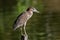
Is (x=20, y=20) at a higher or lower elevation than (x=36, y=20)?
lower

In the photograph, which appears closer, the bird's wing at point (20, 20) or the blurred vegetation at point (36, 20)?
the bird's wing at point (20, 20)

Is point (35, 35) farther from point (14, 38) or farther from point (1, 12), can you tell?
point (1, 12)

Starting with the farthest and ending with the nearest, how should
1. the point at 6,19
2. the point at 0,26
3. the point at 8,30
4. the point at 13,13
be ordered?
the point at 13,13 → the point at 6,19 → the point at 0,26 → the point at 8,30

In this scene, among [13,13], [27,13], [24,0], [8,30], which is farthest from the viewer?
[24,0]

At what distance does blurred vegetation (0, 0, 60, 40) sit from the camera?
33.9 ft

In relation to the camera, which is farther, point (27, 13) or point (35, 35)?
point (35, 35)

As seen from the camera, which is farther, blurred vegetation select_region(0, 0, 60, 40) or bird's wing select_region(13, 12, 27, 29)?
blurred vegetation select_region(0, 0, 60, 40)

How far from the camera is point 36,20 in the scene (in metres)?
12.2

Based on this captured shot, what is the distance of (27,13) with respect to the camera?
24.8 feet

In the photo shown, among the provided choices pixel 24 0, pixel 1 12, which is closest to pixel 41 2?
pixel 24 0

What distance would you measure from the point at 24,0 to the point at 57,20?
372 cm

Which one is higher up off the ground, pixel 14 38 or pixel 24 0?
pixel 24 0

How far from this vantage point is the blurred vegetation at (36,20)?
33.9ft

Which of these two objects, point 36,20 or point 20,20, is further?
point 36,20
